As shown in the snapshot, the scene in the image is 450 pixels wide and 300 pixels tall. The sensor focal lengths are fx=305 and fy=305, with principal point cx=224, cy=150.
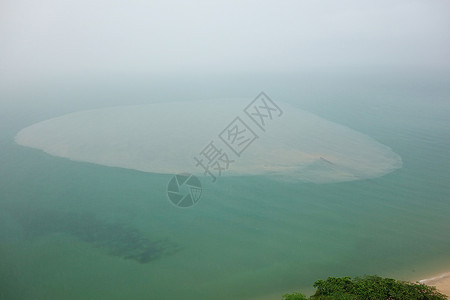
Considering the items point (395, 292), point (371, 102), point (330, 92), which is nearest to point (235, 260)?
point (395, 292)

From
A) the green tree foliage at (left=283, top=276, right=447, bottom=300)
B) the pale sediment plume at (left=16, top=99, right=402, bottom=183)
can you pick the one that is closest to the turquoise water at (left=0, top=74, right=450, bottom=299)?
the pale sediment plume at (left=16, top=99, right=402, bottom=183)

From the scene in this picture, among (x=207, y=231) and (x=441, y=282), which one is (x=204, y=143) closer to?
(x=207, y=231)

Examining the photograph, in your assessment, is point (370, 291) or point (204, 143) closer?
point (370, 291)

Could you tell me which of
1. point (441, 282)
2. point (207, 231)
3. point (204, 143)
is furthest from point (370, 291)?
point (204, 143)

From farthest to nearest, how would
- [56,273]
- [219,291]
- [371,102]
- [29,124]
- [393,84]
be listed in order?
[393,84], [371,102], [29,124], [56,273], [219,291]

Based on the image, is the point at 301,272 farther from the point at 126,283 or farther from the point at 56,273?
the point at 56,273

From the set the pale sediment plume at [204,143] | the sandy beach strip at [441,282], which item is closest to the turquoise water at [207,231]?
the sandy beach strip at [441,282]
